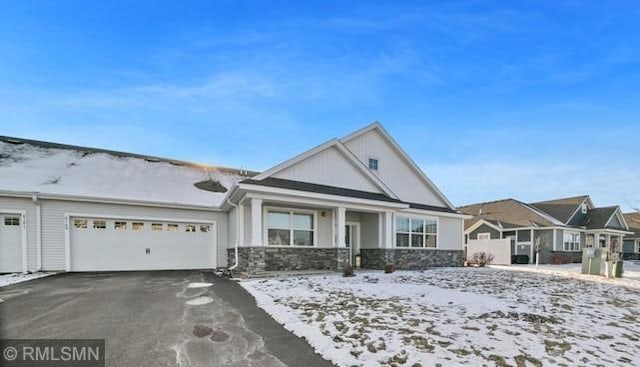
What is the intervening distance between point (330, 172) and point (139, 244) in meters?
8.29

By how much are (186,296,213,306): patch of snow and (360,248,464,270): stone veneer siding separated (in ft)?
29.7

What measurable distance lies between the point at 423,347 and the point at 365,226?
1159 centimetres

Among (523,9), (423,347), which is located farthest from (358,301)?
(523,9)

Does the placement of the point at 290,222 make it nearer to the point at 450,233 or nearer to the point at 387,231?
the point at 387,231

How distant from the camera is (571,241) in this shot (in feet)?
88.0

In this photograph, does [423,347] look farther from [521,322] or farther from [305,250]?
[305,250]

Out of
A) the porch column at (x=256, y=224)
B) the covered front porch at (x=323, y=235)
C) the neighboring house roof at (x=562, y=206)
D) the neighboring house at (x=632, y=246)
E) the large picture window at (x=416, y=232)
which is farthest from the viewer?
the neighboring house at (x=632, y=246)

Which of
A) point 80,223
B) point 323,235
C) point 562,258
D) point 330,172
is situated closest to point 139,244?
point 80,223

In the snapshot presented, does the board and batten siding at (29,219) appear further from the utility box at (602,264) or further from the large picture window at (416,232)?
the utility box at (602,264)

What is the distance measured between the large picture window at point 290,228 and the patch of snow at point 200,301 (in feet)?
17.0

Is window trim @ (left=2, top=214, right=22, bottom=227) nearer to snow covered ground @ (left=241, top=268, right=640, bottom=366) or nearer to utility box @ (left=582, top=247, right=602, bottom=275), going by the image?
snow covered ground @ (left=241, top=268, right=640, bottom=366)

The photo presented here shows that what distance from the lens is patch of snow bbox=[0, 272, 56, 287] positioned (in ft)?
32.1

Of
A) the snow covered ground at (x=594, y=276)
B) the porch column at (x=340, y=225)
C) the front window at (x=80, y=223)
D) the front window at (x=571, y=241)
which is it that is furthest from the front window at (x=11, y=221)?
the front window at (x=571, y=241)

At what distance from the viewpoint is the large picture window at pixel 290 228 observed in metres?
12.9
